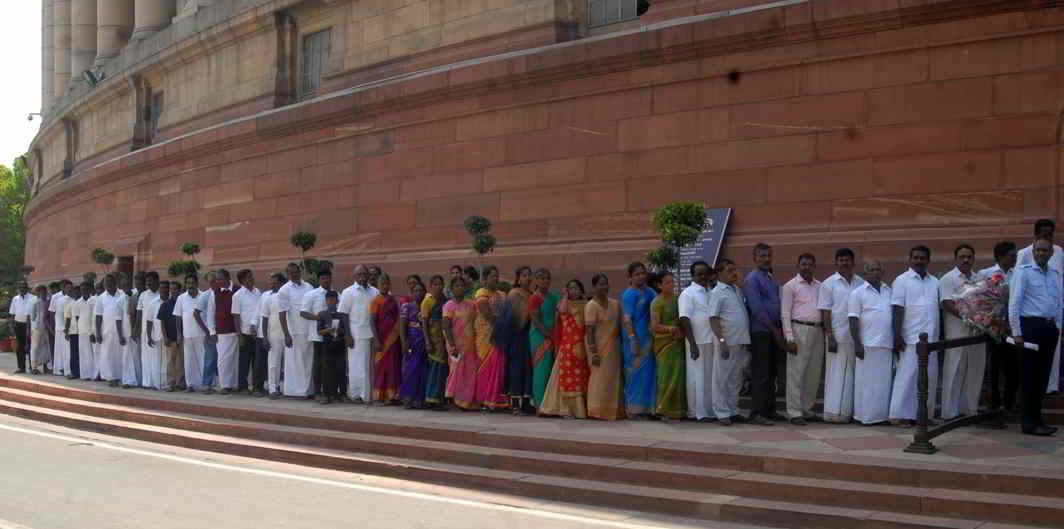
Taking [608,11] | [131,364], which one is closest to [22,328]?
[131,364]

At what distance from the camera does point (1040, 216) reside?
11953mm

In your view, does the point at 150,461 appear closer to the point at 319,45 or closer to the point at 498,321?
the point at 498,321

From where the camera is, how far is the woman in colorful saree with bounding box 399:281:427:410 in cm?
1359

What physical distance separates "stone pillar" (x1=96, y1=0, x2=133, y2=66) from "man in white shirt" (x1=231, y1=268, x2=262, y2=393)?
797 inches

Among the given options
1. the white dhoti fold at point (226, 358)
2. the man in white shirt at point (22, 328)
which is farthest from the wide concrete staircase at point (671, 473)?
the man in white shirt at point (22, 328)

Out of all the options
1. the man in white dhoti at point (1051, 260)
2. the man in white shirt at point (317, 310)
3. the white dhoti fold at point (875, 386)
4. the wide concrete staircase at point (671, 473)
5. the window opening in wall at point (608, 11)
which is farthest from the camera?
the window opening in wall at point (608, 11)

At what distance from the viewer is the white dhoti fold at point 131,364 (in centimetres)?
1838

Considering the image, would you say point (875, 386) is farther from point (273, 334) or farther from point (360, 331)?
point (273, 334)

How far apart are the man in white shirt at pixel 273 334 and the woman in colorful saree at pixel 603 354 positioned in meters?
5.44

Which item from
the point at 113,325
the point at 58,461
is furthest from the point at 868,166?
the point at 113,325

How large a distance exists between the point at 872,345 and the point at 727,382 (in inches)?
57.0

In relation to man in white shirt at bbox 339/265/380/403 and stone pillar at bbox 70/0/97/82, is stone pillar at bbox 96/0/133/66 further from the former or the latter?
man in white shirt at bbox 339/265/380/403

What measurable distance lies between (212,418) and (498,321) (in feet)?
13.8

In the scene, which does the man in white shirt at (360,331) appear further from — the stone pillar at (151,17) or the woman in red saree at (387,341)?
the stone pillar at (151,17)
